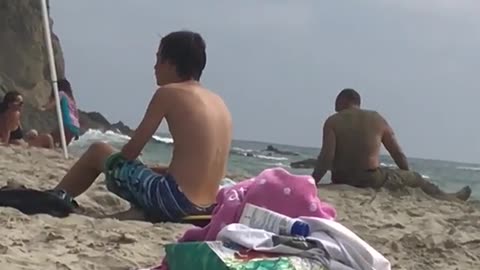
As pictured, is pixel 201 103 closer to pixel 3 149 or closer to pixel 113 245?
pixel 113 245

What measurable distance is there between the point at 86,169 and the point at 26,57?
26225 millimetres

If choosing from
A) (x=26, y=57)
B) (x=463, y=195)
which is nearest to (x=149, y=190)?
(x=463, y=195)

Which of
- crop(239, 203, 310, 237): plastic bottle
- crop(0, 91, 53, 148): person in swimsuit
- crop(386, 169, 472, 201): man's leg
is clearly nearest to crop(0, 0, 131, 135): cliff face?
crop(0, 91, 53, 148): person in swimsuit

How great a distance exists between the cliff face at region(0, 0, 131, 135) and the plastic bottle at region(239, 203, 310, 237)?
82.2ft

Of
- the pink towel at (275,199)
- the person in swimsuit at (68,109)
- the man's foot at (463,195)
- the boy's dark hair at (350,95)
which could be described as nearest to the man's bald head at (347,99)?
the boy's dark hair at (350,95)

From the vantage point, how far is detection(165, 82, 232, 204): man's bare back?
3.95 metres

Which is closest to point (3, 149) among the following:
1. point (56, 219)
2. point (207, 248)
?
point (56, 219)

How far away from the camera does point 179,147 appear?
13.1 ft

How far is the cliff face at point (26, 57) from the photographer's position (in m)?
28.0

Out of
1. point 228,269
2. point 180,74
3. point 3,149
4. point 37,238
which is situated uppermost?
point 180,74

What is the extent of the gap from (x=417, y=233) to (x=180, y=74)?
161cm

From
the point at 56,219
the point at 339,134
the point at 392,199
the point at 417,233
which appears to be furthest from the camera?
the point at 339,134

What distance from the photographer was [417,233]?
4719mm

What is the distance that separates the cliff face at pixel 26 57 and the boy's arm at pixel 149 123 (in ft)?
76.8
